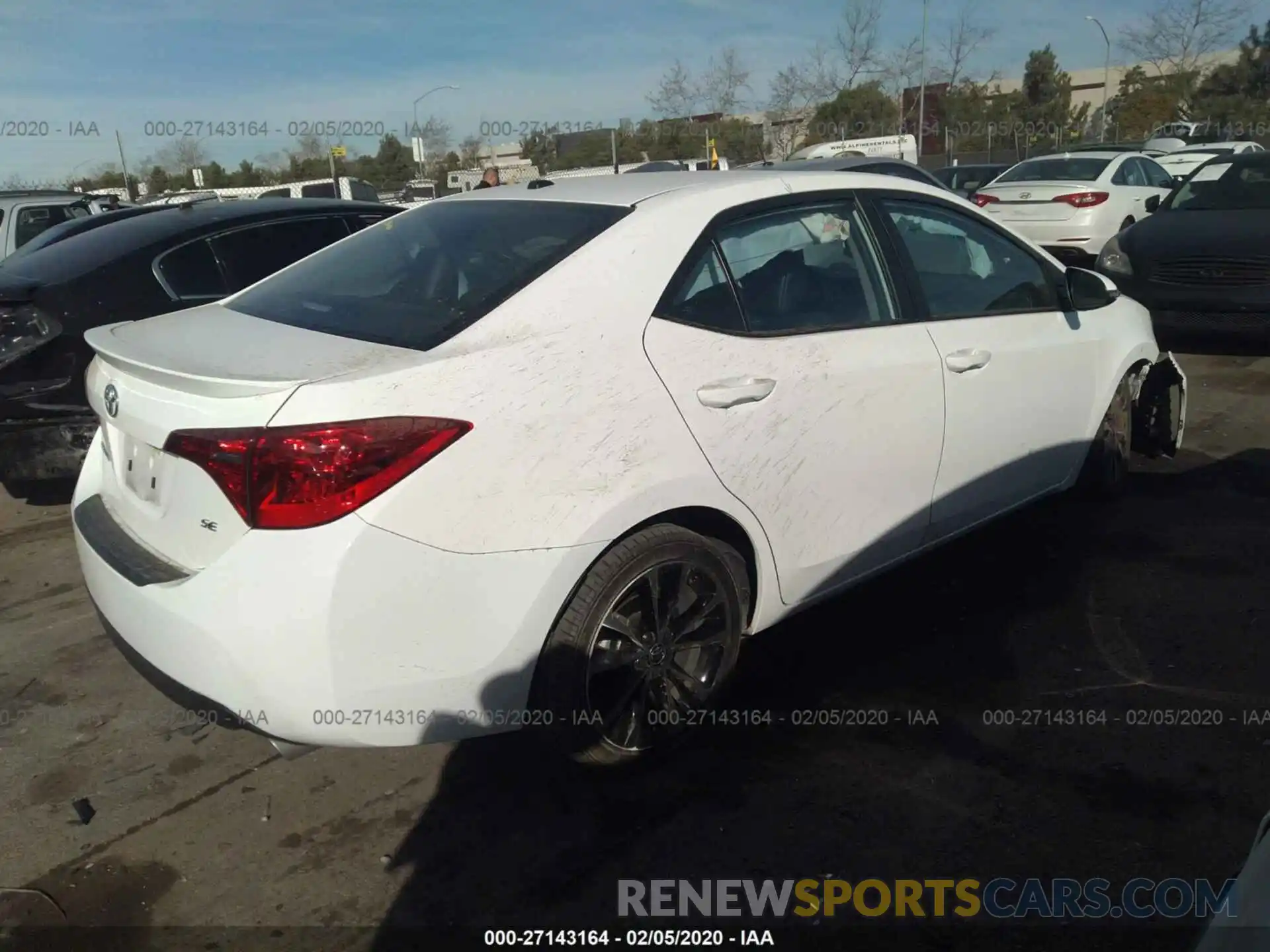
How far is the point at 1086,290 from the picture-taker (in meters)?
4.18

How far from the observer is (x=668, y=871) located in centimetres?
255

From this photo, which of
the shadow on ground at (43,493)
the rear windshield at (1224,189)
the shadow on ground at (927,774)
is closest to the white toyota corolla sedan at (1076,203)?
the rear windshield at (1224,189)

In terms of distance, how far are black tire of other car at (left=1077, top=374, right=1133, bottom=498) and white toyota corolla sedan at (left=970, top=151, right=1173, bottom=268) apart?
6995mm

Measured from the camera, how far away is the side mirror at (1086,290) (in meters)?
4.15

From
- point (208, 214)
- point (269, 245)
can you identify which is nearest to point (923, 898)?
point (269, 245)

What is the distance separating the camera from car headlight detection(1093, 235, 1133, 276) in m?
8.27

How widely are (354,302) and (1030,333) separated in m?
2.53

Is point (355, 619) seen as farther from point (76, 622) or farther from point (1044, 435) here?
point (1044, 435)

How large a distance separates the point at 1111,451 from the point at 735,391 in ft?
8.73

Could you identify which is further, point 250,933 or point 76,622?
point 76,622

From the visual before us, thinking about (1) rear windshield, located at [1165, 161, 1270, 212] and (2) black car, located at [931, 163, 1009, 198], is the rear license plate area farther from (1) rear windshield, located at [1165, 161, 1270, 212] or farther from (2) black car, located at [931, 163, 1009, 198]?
(2) black car, located at [931, 163, 1009, 198]

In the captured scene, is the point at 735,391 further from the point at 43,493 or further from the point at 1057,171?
the point at 1057,171

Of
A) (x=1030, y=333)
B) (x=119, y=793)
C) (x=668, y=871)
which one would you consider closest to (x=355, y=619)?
(x=668, y=871)

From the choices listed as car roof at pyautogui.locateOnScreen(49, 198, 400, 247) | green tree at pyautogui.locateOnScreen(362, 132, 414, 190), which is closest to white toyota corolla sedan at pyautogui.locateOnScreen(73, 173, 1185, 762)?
car roof at pyautogui.locateOnScreen(49, 198, 400, 247)
